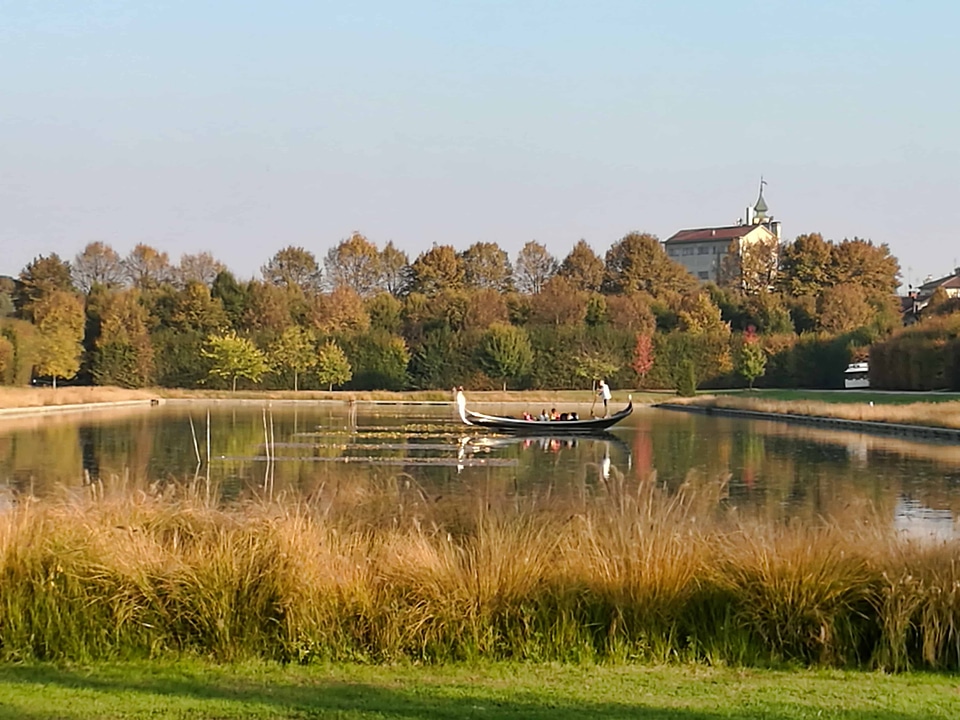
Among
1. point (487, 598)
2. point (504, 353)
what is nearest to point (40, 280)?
point (504, 353)

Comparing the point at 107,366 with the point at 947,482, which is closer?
the point at 947,482

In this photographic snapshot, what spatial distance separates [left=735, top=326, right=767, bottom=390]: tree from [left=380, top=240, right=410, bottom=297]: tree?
30.3 m

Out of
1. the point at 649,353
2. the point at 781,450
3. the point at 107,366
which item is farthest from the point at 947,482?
the point at 107,366

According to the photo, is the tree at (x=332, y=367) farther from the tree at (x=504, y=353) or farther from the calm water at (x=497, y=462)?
the calm water at (x=497, y=462)

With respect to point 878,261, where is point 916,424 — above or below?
below

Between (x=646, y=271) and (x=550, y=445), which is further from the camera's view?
(x=646, y=271)

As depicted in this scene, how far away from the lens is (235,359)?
61.2 metres

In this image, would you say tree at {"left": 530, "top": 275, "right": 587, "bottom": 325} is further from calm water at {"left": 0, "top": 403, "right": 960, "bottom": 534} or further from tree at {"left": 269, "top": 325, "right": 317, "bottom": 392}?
calm water at {"left": 0, "top": 403, "right": 960, "bottom": 534}

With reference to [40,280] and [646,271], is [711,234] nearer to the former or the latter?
[646,271]

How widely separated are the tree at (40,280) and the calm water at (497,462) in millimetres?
41155

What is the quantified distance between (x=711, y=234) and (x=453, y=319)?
51.7 m

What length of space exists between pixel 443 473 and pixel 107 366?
48174 mm

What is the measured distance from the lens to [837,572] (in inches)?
283

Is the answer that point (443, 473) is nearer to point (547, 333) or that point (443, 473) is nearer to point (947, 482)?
point (947, 482)
